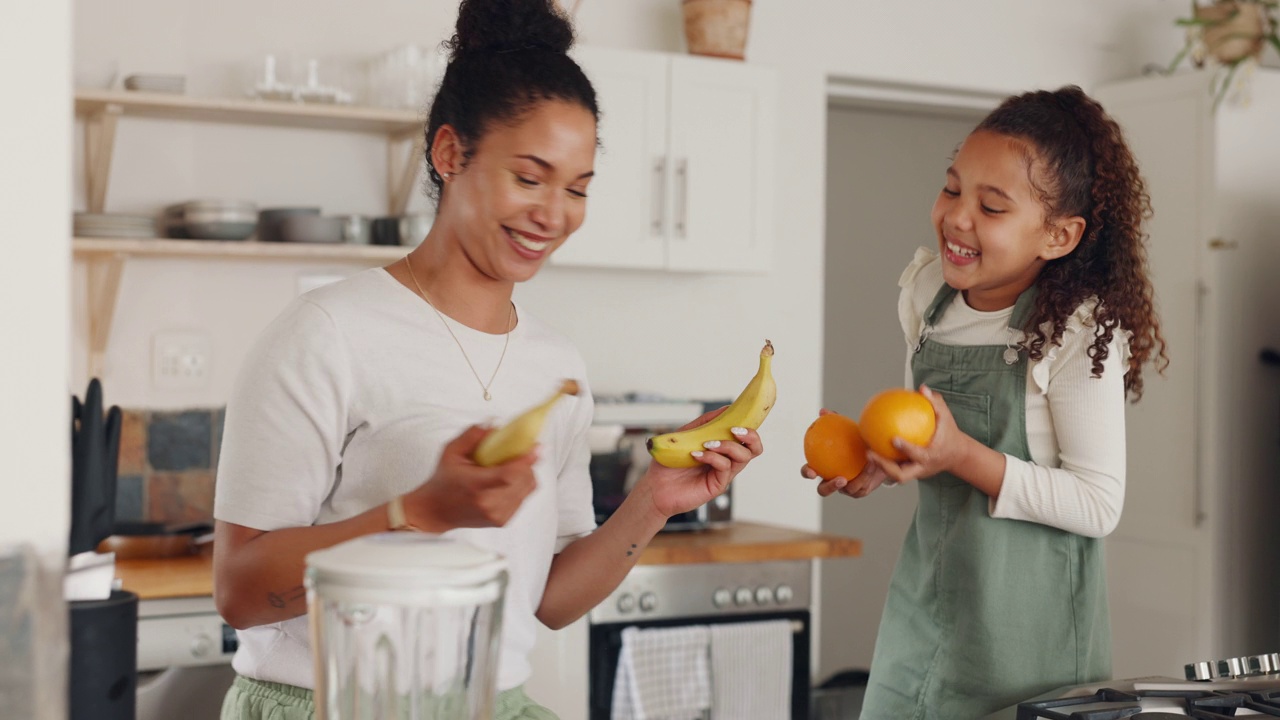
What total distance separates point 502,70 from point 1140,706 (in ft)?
2.93

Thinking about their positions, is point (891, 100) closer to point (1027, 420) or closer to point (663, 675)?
point (663, 675)

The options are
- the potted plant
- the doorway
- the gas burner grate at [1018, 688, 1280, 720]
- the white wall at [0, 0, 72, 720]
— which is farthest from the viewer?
the doorway

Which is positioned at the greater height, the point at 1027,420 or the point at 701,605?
the point at 1027,420

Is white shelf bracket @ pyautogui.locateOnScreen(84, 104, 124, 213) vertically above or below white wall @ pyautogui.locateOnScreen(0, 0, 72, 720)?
above

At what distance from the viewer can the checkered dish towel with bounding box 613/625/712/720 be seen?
2848mm

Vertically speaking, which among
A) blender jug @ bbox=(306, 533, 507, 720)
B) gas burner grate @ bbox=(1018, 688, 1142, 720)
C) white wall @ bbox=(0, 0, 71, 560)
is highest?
white wall @ bbox=(0, 0, 71, 560)

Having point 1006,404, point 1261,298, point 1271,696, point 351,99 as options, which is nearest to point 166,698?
point 351,99

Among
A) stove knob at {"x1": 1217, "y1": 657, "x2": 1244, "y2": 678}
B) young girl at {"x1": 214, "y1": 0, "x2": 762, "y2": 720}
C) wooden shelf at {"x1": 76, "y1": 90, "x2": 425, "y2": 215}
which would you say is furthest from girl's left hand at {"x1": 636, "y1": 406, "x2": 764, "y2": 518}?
wooden shelf at {"x1": 76, "y1": 90, "x2": 425, "y2": 215}

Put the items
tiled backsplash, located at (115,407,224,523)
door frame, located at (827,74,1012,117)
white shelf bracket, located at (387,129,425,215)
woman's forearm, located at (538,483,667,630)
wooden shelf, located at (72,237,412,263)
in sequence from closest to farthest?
woman's forearm, located at (538,483,667,630)
wooden shelf, located at (72,237,412,263)
tiled backsplash, located at (115,407,224,523)
white shelf bracket, located at (387,129,425,215)
door frame, located at (827,74,1012,117)

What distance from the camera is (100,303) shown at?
2934mm

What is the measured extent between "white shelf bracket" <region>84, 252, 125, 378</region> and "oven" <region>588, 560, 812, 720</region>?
1.31 metres

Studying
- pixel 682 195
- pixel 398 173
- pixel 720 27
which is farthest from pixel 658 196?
pixel 398 173

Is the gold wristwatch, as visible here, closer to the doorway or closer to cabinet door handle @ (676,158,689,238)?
cabinet door handle @ (676,158,689,238)

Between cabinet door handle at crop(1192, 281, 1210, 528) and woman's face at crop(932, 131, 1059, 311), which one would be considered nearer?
woman's face at crop(932, 131, 1059, 311)
